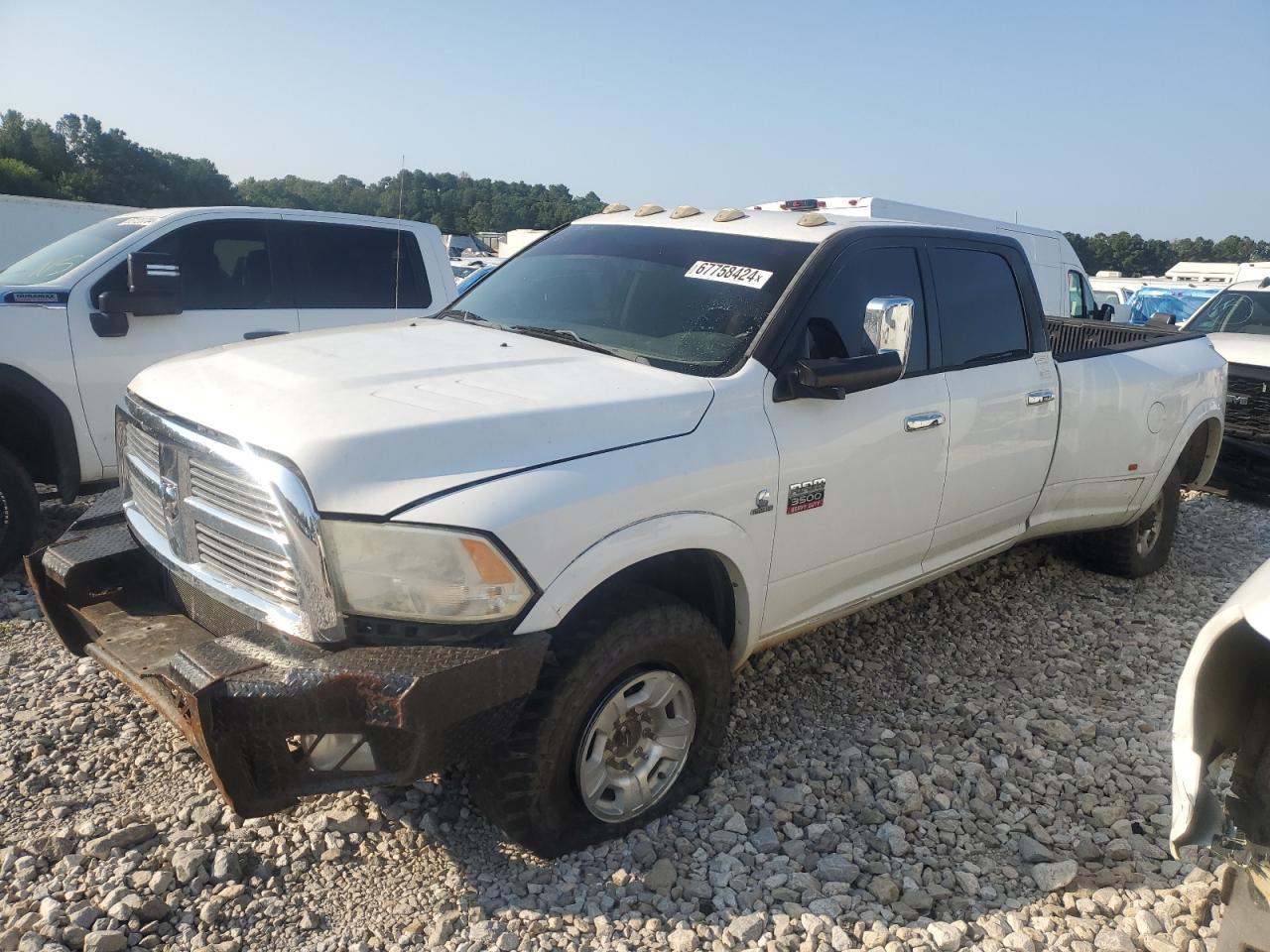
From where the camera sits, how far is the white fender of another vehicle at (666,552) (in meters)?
2.45

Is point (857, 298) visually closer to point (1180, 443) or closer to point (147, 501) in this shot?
point (147, 501)

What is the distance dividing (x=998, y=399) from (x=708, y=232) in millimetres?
1442

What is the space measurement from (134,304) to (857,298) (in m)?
3.90

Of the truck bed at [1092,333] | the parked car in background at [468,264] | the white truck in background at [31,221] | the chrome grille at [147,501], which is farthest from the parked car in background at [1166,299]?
the white truck in background at [31,221]

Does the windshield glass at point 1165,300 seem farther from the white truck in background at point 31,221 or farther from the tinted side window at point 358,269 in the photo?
the white truck in background at point 31,221

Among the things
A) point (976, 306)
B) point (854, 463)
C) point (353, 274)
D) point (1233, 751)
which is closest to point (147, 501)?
point (854, 463)

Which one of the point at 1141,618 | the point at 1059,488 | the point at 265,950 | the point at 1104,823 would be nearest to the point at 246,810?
the point at 265,950

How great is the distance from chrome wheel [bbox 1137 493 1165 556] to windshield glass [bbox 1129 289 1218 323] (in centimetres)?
1629

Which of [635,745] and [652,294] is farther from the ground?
[652,294]

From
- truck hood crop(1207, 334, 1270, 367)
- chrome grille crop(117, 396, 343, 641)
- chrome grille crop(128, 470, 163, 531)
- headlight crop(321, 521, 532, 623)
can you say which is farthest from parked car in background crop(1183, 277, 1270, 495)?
chrome grille crop(128, 470, 163, 531)

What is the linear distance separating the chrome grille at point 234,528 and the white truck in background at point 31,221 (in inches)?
651

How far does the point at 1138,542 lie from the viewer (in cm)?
548

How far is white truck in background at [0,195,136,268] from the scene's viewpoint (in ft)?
55.4

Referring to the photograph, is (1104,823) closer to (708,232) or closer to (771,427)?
(771,427)
